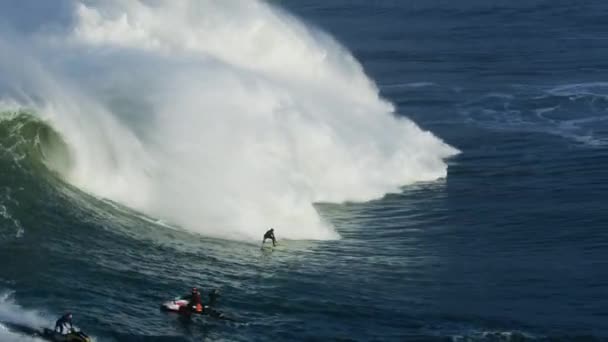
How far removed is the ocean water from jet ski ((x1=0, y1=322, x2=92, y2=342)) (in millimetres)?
417

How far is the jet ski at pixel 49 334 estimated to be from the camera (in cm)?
4078

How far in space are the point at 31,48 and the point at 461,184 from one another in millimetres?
25691

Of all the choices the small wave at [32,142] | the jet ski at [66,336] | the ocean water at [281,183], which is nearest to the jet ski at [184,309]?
the ocean water at [281,183]

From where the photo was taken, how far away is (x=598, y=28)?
111 metres

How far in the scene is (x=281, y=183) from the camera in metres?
63.7

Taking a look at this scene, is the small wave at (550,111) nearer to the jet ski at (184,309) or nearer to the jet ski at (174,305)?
the jet ski at (184,309)

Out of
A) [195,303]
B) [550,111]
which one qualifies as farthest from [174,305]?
[550,111]

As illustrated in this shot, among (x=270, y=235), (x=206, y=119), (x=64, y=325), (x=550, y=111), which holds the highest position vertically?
(x=550, y=111)

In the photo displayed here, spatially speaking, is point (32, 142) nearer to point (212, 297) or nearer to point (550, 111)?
point (212, 297)

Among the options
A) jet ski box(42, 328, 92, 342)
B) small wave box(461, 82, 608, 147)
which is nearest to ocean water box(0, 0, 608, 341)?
small wave box(461, 82, 608, 147)

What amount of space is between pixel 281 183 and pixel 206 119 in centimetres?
575

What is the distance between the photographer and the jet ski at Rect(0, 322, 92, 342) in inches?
1606

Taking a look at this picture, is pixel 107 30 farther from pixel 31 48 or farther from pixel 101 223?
pixel 101 223

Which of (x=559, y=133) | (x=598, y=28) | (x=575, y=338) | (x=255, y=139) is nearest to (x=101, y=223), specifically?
(x=255, y=139)
